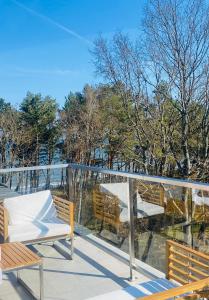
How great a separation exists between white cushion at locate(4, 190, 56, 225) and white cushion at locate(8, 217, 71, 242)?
0.12m

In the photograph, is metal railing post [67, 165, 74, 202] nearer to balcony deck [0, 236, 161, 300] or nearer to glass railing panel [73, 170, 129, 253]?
glass railing panel [73, 170, 129, 253]

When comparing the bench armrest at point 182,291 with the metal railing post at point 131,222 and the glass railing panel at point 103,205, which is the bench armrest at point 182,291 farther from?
the glass railing panel at point 103,205

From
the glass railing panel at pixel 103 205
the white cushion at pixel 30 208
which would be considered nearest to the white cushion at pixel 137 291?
the glass railing panel at pixel 103 205

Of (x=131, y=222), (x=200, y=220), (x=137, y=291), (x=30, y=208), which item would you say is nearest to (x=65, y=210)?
(x=30, y=208)

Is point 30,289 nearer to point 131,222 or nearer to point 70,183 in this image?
point 131,222

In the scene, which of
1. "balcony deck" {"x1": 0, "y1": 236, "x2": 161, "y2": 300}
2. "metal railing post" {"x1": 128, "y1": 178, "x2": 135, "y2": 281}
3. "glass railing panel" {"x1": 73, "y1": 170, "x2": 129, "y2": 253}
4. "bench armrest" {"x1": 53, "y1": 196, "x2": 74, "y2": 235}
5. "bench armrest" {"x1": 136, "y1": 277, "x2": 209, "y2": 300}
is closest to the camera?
"bench armrest" {"x1": 136, "y1": 277, "x2": 209, "y2": 300}

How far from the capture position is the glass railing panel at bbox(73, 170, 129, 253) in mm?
4270

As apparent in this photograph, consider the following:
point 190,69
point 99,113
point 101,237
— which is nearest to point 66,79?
point 99,113

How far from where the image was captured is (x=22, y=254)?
344 cm

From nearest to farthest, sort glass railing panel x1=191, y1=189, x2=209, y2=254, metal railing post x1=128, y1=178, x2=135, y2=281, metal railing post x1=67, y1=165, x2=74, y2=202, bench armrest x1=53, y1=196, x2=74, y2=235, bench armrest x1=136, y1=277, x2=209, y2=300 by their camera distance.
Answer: bench armrest x1=136, y1=277, x2=209, y2=300, glass railing panel x1=191, y1=189, x2=209, y2=254, metal railing post x1=128, y1=178, x2=135, y2=281, bench armrest x1=53, y1=196, x2=74, y2=235, metal railing post x1=67, y1=165, x2=74, y2=202

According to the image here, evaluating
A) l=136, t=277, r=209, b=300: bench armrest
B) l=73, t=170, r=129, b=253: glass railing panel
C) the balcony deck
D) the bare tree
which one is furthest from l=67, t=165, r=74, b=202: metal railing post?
the bare tree

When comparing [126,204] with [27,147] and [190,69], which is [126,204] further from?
[27,147]

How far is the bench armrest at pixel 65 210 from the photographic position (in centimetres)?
445

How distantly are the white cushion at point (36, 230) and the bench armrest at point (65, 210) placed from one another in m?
0.10
